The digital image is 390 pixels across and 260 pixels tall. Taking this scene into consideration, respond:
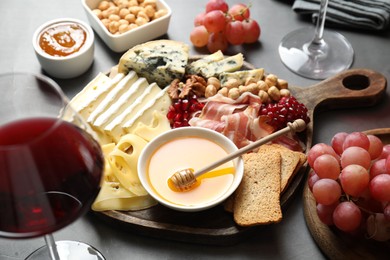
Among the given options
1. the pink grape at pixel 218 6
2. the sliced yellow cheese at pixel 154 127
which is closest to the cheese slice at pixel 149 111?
the sliced yellow cheese at pixel 154 127

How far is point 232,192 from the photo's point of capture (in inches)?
50.5

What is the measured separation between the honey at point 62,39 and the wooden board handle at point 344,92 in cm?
63

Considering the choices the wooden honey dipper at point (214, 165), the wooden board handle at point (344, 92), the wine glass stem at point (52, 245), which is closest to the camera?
the wine glass stem at point (52, 245)

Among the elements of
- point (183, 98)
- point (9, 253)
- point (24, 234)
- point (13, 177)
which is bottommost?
point (9, 253)

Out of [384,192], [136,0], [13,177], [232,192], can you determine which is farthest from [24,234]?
[136,0]

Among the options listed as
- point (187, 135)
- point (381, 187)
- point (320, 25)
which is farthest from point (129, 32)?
point (381, 187)

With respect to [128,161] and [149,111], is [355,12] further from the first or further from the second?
[128,161]

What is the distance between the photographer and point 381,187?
3.78 ft

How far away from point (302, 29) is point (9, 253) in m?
1.11

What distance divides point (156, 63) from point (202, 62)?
132 mm

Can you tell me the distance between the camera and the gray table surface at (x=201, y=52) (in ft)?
4.20

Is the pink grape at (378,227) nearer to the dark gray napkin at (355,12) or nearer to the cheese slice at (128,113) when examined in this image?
the cheese slice at (128,113)

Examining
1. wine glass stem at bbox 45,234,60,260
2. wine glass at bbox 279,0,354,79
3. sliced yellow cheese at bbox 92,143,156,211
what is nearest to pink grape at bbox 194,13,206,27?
wine glass at bbox 279,0,354,79

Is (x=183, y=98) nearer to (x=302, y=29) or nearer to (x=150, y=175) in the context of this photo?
(x=150, y=175)
